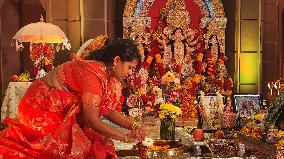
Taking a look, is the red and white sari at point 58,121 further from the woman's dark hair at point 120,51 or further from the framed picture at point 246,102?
the framed picture at point 246,102

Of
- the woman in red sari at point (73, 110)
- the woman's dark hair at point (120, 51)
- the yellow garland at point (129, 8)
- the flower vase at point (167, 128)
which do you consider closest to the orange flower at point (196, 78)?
the yellow garland at point (129, 8)

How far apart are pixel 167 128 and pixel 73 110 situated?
4.53 feet

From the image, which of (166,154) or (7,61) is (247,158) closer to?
(166,154)

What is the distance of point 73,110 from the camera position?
9.05 ft

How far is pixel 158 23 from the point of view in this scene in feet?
24.5

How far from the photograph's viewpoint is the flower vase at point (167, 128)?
3.97 m

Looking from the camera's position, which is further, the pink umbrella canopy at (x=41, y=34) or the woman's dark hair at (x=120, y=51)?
the pink umbrella canopy at (x=41, y=34)

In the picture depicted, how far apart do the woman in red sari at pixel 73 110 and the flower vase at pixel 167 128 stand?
1.11 meters

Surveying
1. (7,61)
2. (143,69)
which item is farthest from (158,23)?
(7,61)

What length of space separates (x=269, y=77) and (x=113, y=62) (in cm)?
593

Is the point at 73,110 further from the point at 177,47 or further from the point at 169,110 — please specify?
the point at 177,47

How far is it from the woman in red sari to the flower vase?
1109mm

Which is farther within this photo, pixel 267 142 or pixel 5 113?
pixel 5 113

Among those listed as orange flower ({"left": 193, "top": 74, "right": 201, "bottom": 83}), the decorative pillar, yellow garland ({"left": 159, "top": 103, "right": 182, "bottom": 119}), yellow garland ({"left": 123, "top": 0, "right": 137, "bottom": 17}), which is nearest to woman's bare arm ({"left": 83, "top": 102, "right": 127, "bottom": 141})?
yellow garland ({"left": 159, "top": 103, "right": 182, "bottom": 119})
